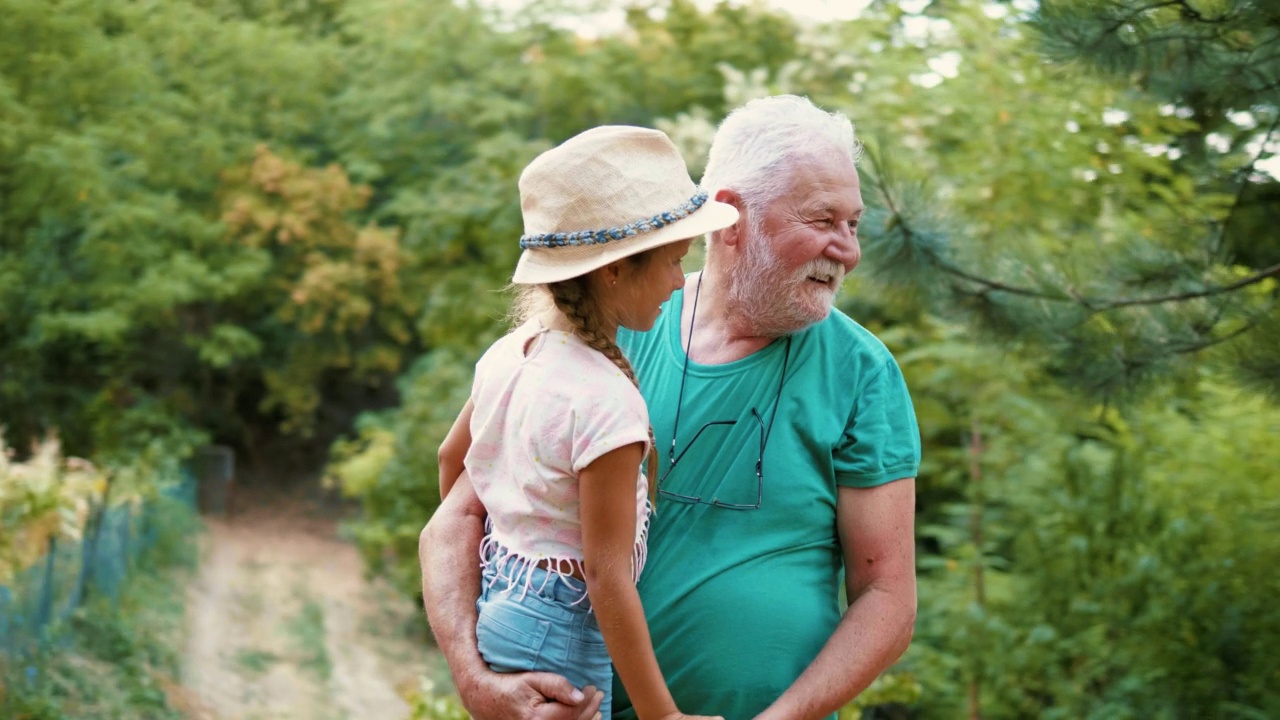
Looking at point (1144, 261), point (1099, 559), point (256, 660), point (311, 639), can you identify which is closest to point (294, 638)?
point (311, 639)

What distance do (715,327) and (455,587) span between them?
55 centimetres

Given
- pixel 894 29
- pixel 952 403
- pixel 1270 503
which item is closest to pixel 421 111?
pixel 894 29

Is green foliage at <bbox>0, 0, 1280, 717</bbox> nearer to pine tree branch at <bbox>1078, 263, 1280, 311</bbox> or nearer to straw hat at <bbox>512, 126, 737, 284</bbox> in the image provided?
pine tree branch at <bbox>1078, 263, 1280, 311</bbox>

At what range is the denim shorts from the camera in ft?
5.04

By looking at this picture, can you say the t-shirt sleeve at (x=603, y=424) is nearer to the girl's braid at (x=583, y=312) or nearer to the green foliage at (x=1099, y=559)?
the girl's braid at (x=583, y=312)

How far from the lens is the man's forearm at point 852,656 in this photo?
165 centimetres

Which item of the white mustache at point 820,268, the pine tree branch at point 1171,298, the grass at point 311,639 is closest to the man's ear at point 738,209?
the white mustache at point 820,268

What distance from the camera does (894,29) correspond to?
6.50 m

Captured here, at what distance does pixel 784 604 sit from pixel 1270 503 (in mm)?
3534

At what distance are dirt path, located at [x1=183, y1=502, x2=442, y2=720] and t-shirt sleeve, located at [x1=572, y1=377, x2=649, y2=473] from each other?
19.9 ft

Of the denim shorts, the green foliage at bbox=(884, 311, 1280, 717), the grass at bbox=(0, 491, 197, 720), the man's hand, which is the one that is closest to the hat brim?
the denim shorts

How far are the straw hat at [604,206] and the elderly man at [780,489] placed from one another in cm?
26

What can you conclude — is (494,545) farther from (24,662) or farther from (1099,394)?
(24,662)

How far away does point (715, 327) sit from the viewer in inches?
75.9
